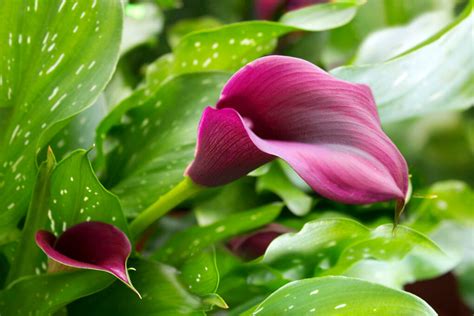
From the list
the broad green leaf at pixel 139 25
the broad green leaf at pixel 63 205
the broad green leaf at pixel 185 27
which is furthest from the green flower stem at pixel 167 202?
the broad green leaf at pixel 185 27

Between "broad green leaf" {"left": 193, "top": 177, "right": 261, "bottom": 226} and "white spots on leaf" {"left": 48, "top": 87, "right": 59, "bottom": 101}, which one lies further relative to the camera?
"broad green leaf" {"left": 193, "top": 177, "right": 261, "bottom": 226}

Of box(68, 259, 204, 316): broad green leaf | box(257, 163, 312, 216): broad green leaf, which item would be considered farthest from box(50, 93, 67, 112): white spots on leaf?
box(257, 163, 312, 216): broad green leaf

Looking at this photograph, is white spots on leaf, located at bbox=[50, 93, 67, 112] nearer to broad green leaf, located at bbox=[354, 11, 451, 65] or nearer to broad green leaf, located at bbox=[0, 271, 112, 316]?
broad green leaf, located at bbox=[0, 271, 112, 316]

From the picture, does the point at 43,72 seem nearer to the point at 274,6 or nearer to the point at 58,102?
the point at 58,102

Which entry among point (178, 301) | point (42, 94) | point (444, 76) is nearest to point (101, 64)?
point (42, 94)

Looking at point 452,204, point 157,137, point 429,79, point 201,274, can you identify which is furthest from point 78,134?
point 452,204

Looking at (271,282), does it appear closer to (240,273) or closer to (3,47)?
(240,273)

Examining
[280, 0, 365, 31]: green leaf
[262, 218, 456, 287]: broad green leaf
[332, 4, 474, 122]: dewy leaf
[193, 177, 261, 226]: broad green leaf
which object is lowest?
[193, 177, 261, 226]: broad green leaf
